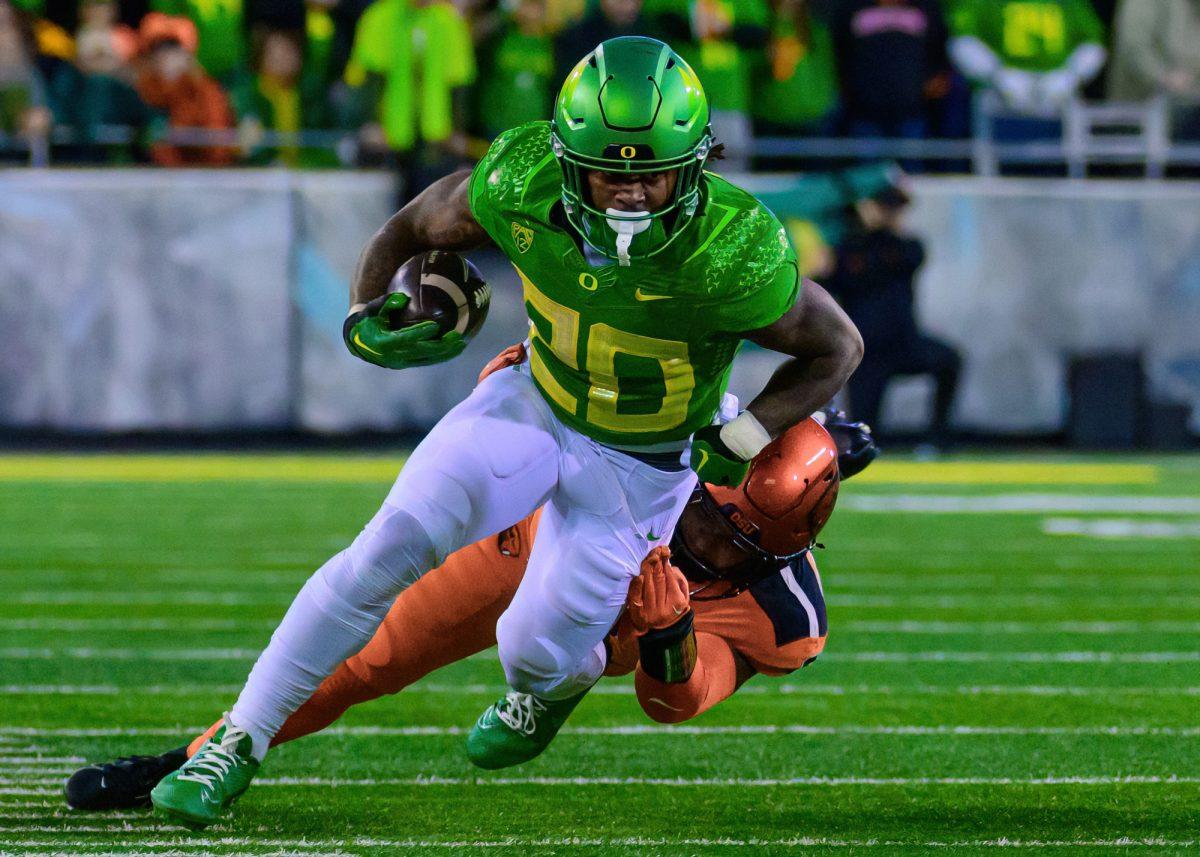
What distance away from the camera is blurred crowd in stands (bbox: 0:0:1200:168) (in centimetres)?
1085

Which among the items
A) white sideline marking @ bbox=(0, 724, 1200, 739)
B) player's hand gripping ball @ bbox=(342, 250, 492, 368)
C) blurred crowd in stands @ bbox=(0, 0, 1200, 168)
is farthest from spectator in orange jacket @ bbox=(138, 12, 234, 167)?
player's hand gripping ball @ bbox=(342, 250, 492, 368)

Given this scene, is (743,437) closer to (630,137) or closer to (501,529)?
(501,529)

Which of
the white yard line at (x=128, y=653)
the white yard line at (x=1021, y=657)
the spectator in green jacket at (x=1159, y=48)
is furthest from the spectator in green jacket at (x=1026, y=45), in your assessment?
the white yard line at (x=128, y=653)

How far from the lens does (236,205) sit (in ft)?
38.7

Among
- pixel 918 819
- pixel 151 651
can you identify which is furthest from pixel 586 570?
pixel 151 651

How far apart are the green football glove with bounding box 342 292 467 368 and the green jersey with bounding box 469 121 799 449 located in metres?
0.19

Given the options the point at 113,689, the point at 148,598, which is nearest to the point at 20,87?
the point at 148,598

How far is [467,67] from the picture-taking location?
35.3 ft

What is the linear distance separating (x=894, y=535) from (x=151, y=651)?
3.76 metres

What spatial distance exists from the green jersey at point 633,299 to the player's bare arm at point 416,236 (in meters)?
0.12

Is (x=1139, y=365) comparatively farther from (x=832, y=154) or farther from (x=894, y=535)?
(x=894, y=535)

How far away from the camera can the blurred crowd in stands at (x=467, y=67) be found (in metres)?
10.9

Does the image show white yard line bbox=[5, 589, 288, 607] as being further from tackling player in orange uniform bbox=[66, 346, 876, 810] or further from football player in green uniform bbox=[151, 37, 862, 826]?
football player in green uniform bbox=[151, 37, 862, 826]

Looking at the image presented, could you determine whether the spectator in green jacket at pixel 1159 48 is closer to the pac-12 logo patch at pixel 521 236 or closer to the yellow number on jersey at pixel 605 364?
the yellow number on jersey at pixel 605 364
